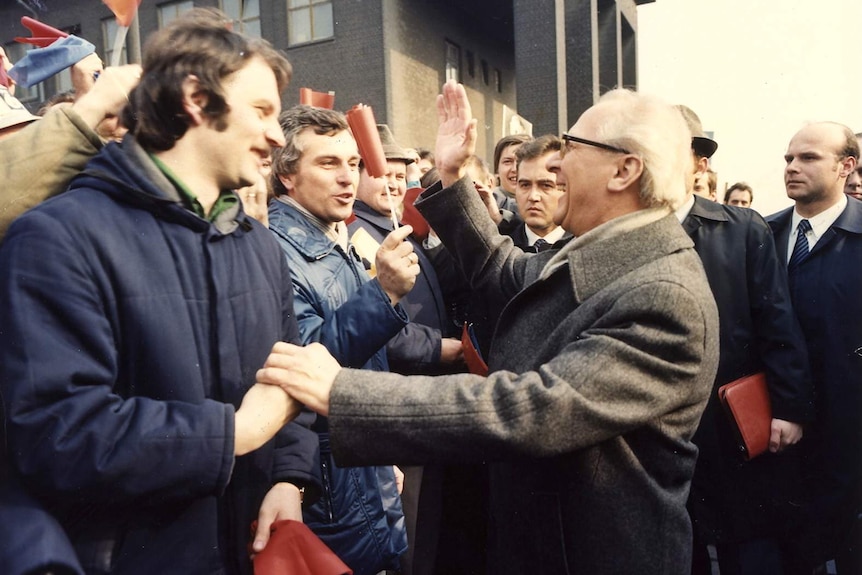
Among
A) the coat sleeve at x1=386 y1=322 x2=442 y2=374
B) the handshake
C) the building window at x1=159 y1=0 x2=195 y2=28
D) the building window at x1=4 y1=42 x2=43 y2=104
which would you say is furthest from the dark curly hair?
the building window at x1=4 y1=42 x2=43 y2=104

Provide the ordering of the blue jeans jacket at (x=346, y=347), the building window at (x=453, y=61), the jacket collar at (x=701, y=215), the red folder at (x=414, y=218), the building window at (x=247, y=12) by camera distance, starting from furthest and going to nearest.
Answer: the building window at (x=453, y=61) < the building window at (x=247, y=12) < the red folder at (x=414, y=218) < the jacket collar at (x=701, y=215) < the blue jeans jacket at (x=346, y=347)

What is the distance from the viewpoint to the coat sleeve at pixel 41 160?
61.5 inches

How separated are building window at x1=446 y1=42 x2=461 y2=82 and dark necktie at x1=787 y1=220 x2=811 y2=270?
13.9 meters

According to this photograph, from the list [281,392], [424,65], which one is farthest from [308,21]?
[281,392]

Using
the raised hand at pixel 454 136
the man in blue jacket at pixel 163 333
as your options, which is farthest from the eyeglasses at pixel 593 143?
the man in blue jacket at pixel 163 333

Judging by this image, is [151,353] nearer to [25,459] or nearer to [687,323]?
[25,459]

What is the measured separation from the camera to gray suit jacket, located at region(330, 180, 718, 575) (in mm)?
1657

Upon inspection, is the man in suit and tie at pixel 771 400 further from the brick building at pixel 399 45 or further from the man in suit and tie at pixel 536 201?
the brick building at pixel 399 45

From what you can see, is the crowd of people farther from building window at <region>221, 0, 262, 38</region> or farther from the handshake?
building window at <region>221, 0, 262, 38</region>

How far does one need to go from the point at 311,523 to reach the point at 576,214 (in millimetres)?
1350

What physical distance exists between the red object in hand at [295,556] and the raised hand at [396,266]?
0.87 m

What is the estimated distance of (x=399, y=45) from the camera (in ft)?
48.8

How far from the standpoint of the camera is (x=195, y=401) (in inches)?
59.4

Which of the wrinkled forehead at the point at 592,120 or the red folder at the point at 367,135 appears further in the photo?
the red folder at the point at 367,135
